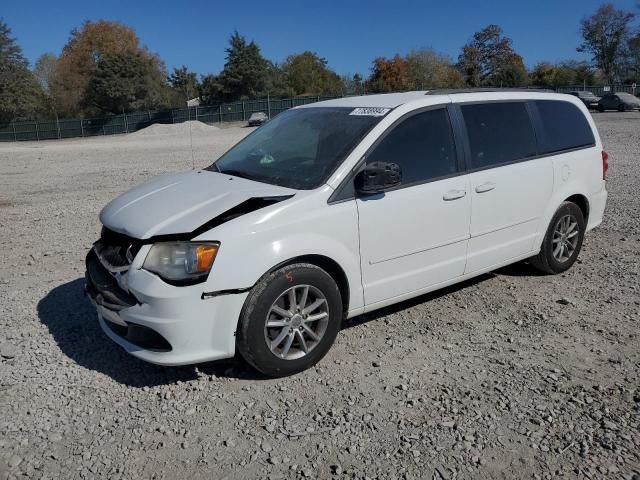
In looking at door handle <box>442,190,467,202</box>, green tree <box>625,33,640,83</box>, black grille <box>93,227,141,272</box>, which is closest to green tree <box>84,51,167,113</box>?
green tree <box>625,33,640,83</box>

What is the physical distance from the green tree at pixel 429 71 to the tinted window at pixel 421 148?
240 ft

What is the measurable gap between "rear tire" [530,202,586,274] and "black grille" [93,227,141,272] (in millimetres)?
3786

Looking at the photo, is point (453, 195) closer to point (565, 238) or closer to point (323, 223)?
point (323, 223)

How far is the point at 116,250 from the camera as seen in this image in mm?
3854

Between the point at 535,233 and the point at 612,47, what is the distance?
284 feet

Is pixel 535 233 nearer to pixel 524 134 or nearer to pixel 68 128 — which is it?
pixel 524 134

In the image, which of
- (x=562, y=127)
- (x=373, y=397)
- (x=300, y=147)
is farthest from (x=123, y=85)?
(x=373, y=397)

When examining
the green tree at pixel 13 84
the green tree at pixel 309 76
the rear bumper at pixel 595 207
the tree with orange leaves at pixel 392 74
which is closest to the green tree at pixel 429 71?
the tree with orange leaves at pixel 392 74

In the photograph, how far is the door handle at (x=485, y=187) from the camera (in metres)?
4.63

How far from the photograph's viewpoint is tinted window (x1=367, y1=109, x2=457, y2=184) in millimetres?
4211

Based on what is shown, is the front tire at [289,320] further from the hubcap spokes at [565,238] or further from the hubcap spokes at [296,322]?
the hubcap spokes at [565,238]

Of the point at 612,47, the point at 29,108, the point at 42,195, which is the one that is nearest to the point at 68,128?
the point at 29,108

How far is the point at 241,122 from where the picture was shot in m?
56.8

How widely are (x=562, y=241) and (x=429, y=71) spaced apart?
248 feet
